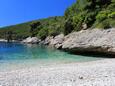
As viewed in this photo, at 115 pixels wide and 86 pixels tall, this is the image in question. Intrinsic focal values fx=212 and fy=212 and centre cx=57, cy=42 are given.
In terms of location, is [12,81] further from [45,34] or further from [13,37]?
[13,37]

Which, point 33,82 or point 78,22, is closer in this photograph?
point 33,82

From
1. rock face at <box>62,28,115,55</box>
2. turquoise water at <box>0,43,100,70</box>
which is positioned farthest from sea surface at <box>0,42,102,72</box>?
rock face at <box>62,28,115,55</box>

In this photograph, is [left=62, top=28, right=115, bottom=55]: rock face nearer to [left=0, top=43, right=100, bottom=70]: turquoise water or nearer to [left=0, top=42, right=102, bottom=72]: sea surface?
[left=0, top=42, right=102, bottom=72]: sea surface

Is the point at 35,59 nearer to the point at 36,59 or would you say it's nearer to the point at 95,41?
the point at 36,59

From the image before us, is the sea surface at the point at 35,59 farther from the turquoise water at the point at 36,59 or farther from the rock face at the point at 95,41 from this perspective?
the rock face at the point at 95,41

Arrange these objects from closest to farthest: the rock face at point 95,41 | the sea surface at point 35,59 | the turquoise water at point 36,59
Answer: the sea surface at point 35,59, the turquoise water at point 36,59, the rock face at point 95,41

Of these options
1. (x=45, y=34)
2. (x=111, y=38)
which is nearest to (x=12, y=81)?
(x=111, y=38)

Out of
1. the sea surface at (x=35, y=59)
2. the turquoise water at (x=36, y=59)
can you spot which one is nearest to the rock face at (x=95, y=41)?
the sea surface at (x=35, y=59)

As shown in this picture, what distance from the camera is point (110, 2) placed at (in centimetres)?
4250

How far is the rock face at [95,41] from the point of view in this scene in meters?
28.0

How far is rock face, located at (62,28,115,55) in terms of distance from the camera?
2797 centimetres

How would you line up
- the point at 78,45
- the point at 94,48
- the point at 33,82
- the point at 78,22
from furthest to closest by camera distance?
the point at 78,22
the point at 78,45
the point at 94,48
the point at 33,82

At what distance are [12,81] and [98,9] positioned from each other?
30.9 m

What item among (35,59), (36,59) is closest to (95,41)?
(36,59)
